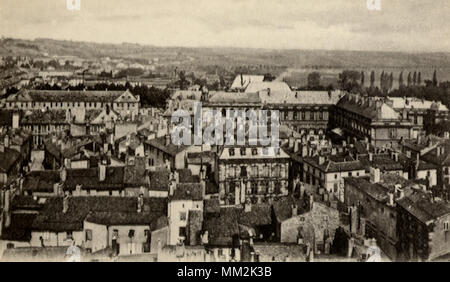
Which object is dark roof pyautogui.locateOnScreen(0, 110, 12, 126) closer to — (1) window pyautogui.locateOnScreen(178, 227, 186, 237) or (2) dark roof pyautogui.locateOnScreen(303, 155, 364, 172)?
(1) window pyautogui.locateOnScreen(178, 227, 186, 237)

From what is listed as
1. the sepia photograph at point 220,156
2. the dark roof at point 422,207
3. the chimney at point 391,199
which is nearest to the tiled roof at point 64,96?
the sepia photograph at point 220,156

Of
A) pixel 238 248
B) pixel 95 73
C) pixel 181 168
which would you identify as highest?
pixel 95 73

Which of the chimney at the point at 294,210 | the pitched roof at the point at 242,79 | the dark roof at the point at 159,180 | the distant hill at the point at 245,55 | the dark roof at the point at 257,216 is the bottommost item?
the dark roof at the point at 257,216

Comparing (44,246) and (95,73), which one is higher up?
(95,73)

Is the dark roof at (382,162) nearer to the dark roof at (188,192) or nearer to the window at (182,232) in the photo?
the dark roof at (188,192)

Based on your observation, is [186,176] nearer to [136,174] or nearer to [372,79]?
[136,174]

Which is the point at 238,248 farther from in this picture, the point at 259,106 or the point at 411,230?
the point at 259,106

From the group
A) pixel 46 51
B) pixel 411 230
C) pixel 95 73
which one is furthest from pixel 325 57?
pixel 46 51
